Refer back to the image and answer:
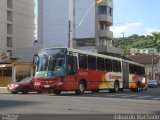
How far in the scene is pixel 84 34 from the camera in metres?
83.4

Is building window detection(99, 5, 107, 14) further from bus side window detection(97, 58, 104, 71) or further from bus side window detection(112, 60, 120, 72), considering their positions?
bus side window detection(97, 58, 104, 71)

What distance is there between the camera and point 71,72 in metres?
30.8

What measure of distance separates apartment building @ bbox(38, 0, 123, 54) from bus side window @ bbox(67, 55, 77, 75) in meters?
50.3

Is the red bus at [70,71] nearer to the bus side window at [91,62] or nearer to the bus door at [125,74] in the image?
the bus side window at [91,62]

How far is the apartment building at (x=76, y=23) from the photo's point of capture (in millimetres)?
82875

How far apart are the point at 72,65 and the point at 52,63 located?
146cm

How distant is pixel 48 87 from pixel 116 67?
11.4 metres

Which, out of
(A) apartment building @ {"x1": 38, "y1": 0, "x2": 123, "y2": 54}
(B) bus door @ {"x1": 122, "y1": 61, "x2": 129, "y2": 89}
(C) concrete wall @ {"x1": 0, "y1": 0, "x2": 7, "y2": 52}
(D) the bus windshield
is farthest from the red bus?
(C) concrete wall @ {"x1": 0, "y1": 0, "x2": 7, "y2": 52}

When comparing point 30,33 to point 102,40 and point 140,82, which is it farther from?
point 140,82

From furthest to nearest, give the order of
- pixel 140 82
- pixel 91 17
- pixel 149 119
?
pixel 91 17 → pixel 140 82 → pixel 149 119

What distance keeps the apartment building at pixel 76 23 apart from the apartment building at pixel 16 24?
7.81 meters

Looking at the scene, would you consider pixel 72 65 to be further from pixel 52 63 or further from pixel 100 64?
pixel 100 64

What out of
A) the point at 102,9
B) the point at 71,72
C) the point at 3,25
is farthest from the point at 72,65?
the point at 3,25

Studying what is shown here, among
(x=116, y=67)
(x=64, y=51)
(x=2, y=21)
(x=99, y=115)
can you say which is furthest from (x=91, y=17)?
(x=99, y=115)
